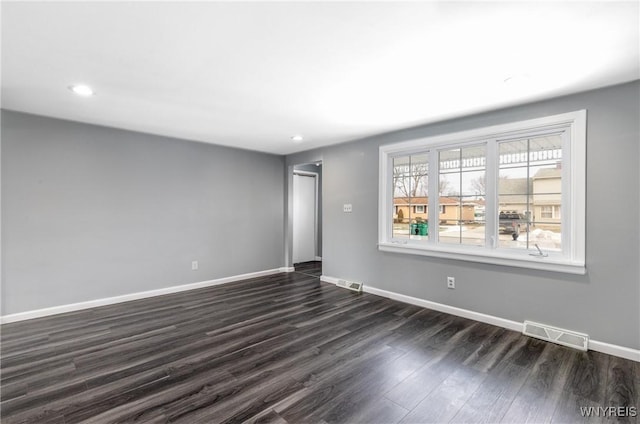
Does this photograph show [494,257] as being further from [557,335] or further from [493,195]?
[557,335]

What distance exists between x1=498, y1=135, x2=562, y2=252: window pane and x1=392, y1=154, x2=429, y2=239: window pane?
0.92 m

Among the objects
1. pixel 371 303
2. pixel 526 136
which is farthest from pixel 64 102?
pixel 526 136

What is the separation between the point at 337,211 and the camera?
4.97 meters

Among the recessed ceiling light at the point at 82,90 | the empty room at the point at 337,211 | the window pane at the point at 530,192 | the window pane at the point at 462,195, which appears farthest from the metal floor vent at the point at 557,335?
the recessed ceiling light at the point at 82,90

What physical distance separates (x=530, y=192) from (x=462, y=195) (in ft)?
2.28

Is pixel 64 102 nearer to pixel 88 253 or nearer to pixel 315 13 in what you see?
pixel 88 253

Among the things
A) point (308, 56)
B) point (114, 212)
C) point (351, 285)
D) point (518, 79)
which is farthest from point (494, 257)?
point (114, 212)

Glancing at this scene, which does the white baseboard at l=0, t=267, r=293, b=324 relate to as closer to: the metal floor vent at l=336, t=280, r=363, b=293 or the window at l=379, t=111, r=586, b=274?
the metal floor vent at l=336, t=280, r=363, b=293

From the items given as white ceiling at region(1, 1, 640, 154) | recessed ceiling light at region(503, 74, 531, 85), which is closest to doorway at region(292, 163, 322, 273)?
white ceiling at region(1, 1, 640, 154)

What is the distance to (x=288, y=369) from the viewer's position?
233cm

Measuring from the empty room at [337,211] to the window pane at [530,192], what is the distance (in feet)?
0.07

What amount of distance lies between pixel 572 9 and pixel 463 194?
220 centimetres

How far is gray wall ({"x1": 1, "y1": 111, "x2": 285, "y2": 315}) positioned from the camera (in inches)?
133

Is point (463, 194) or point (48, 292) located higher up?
point (463, 194)
